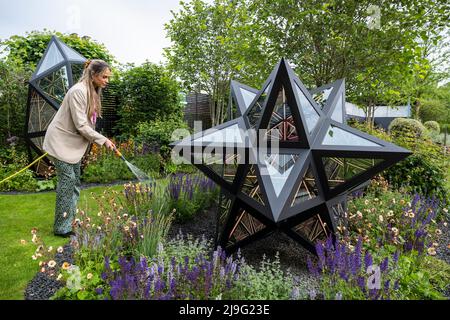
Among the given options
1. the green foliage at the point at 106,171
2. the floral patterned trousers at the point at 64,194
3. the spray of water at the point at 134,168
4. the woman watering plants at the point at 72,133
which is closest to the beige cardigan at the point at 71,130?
the woman watering plants at the point at 72,133

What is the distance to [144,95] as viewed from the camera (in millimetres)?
10648

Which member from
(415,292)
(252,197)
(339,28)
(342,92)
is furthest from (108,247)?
(339,28)

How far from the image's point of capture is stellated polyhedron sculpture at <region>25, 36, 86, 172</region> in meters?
6.23

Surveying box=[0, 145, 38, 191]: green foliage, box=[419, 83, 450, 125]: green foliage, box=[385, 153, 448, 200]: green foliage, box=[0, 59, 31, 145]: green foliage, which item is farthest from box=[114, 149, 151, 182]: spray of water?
box=[419, 83, 450, 125]: green foliage

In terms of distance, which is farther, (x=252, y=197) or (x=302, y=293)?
(x=252, y=197)

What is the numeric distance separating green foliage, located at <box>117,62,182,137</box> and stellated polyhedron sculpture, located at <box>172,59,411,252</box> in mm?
7648

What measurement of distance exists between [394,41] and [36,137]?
7.40 meters

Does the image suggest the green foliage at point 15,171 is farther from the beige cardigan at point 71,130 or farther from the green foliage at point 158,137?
the beige cardigan at point 71,130

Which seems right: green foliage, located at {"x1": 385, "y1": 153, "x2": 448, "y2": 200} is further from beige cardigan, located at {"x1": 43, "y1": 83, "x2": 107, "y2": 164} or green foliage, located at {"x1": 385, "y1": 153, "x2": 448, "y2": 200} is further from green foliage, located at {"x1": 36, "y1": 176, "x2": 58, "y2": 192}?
green foliage, located at {"x1": 36, "y1": 176, "x2": 58, "y2": 192}

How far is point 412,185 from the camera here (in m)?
5.60

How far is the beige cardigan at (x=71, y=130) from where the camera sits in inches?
138
